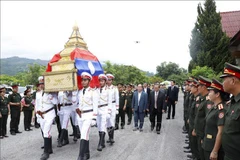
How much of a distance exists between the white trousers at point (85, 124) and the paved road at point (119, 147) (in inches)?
26.7

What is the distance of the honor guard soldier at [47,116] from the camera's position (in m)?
5.79

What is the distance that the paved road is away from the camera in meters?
5.70

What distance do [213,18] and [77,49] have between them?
65.9 ft

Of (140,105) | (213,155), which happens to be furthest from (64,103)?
(213,155)

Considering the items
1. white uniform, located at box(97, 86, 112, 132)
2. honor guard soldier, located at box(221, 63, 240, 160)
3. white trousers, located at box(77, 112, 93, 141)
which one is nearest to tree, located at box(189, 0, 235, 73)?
white uniform, located at box(97, 86, 112, 132)

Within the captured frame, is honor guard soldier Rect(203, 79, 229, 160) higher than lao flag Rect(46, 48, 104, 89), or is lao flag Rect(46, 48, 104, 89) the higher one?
lao flag Rect(46, 48, 104, 89)

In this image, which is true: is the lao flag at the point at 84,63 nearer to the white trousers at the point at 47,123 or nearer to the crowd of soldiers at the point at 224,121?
the white trousers at the point at 47,123

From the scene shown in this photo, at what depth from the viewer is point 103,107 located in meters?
6.67

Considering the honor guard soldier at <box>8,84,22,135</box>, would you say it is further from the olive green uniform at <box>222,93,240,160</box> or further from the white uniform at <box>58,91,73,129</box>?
the olive green uniform at <box>222,93,240,160</box>

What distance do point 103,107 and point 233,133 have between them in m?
4.47

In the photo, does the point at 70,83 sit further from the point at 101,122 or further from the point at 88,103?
the point at 101,122

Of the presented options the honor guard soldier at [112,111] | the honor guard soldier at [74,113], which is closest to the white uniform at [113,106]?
the honor guard soldier at [112,111]

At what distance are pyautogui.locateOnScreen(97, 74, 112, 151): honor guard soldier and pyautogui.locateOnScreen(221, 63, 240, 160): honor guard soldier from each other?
417cm

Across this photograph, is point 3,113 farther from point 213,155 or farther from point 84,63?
point 213,155
